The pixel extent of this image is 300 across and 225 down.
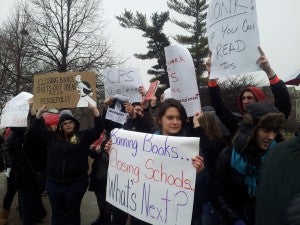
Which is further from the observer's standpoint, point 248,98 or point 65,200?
point 65,200

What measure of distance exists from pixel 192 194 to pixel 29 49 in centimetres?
2125

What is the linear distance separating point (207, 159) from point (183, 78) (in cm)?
95

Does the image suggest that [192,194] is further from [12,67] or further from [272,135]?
[12,67]

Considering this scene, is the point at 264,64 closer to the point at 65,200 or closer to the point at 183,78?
the point at 183,78

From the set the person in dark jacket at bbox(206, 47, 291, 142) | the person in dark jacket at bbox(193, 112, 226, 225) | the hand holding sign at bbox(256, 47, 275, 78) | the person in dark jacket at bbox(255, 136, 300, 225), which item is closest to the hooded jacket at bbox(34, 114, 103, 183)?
the person in dark jacket at bbox(193, 112, 226, 225)

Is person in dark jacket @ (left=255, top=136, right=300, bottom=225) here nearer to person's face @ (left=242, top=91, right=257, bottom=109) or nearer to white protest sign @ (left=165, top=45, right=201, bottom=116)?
person's face @ (left=242, top=91, right=257, bottom=109)

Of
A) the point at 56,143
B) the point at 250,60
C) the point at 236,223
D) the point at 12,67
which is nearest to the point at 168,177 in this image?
the point at 236,223

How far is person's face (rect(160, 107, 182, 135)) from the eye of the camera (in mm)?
3023

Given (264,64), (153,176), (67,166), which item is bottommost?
(67,166)

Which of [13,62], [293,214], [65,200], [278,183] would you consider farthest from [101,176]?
[13,62]

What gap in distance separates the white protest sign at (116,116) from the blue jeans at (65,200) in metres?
0.78

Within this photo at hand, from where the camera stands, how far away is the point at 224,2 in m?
3.50

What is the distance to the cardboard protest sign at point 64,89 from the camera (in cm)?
505

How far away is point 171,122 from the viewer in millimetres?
3031
